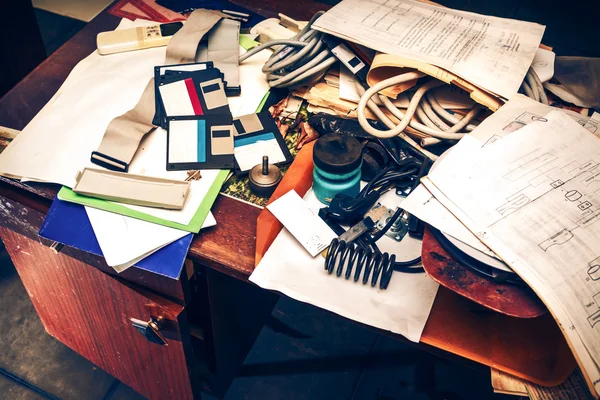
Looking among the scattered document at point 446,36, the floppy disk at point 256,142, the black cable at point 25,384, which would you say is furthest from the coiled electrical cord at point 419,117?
the black cable at point 25,384

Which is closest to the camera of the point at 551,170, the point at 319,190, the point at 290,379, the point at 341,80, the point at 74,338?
the point at 551,170

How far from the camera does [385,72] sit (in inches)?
40.1

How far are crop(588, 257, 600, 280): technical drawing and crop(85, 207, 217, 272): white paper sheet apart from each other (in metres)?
0.57

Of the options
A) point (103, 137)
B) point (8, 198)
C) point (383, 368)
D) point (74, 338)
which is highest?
point (103, 137)

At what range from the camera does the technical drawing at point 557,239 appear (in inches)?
28.6

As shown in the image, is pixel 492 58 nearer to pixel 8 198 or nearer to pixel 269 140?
pixel 269 140

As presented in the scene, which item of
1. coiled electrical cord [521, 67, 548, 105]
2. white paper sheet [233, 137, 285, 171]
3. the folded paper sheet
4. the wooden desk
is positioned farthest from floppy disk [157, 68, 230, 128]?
coiled electrical cord [521, 67, 548, 105]

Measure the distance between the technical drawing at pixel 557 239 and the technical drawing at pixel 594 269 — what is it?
0.14ft

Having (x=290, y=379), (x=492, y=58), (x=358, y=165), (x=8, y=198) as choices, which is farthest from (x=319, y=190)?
(x=290, y=379)

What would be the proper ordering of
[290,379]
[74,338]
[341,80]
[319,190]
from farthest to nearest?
[290,379] → [74,338] → [341,80] → [319,190]

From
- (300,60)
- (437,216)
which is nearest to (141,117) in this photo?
(300,60)

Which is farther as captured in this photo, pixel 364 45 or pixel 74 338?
pixel 74 338

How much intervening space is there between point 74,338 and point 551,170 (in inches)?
47.7

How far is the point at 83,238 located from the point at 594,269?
0.78 metres
